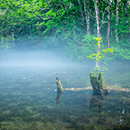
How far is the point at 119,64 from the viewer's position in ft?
113

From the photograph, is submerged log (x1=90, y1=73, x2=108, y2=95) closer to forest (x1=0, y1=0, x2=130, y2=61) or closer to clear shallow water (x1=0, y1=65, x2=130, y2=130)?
clear shallow water (x1=0, y1=65, x2=130, y2=130)

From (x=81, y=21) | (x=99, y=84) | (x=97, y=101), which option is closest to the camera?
(x=97, y=101)

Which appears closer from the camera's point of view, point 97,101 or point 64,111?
point 64,111

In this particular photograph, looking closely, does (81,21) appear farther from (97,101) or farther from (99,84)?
(97,101)

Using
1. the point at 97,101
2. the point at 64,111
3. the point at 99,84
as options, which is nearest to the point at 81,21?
the point at 99,84

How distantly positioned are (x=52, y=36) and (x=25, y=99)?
30.2 m

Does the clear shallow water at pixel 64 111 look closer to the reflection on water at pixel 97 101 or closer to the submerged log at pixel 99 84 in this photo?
the reflection on water at pixel 97 101

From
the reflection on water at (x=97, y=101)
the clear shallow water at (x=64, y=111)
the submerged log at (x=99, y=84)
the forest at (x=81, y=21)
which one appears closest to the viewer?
the clear shallow water at (x=64, y=111)

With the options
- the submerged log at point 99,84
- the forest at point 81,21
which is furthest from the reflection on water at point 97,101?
the forest at point 81,21

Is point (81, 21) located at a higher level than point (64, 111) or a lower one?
higher

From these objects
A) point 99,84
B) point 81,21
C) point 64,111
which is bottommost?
point 64,111

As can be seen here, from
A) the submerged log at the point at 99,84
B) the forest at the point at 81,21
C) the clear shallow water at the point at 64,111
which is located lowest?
the clear shallow water at the point at 64,111

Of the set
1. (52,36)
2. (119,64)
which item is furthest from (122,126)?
(52,36)

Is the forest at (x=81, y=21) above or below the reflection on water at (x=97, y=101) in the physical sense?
above
